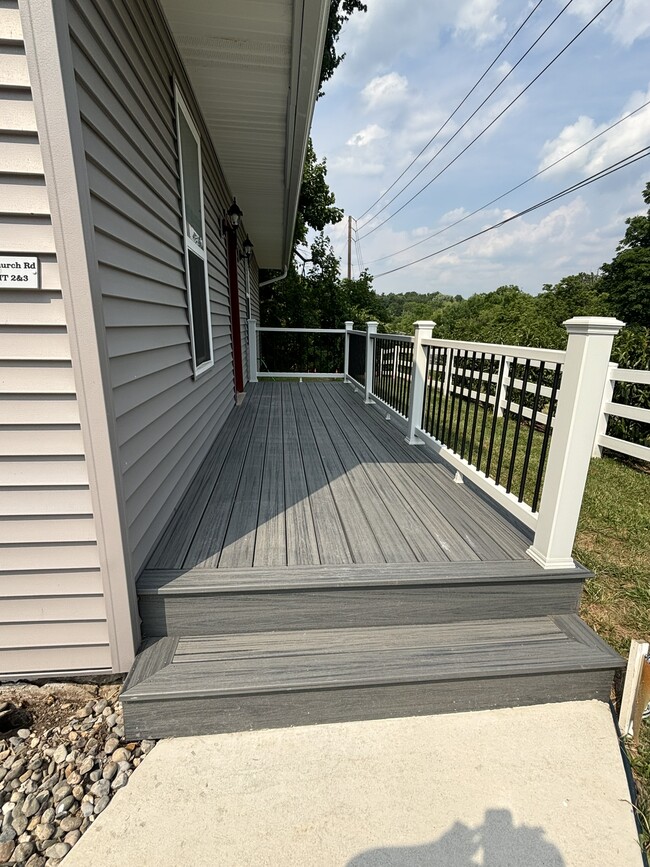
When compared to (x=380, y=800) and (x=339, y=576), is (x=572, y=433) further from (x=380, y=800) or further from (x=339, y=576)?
(x=380, y=800)

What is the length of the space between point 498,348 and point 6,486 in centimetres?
222

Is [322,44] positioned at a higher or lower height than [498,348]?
higher

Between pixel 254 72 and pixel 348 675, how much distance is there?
3320 millimetres

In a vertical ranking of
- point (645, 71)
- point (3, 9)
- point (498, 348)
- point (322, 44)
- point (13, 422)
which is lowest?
point (13, 422)

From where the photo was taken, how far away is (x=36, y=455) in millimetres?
1443

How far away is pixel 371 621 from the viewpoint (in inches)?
69.2

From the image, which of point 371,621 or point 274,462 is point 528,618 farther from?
point 274,462

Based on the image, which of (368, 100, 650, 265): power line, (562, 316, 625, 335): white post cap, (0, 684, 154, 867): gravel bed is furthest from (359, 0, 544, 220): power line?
(0, 684, 154, 867): gravel bed

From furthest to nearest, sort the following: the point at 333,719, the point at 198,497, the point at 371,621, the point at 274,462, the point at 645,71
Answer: the point at 645,71 < the point at 274,462 < the point at 198,497 < the point at 371,621 < the point at 333,719

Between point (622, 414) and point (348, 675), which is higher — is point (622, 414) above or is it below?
above

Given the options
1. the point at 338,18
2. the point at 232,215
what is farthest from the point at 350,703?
the point at 338,18

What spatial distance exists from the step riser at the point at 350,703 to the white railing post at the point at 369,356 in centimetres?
418

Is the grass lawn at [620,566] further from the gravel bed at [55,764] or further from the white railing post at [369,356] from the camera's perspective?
the white railing post at [369,356]

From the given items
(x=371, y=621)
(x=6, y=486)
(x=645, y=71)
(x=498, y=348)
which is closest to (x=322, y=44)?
(x=498, y=348)
